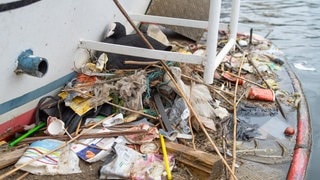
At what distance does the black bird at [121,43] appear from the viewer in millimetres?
4695

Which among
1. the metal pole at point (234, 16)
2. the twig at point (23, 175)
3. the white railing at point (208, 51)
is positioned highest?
the metal pole at point (234, 16)

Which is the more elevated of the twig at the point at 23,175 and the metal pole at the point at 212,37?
the metal pole at the point at 212,37

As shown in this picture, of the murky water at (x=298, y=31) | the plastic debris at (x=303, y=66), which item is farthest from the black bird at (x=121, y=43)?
the plastic debris at (x=303, y=66)

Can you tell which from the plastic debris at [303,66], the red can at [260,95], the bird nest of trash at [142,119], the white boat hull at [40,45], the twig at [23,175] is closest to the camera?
the twig at [23,175]

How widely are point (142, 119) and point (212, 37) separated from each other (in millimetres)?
1052

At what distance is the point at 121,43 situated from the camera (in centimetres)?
494

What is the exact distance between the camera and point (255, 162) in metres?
3.72

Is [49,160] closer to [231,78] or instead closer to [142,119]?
[142,119]

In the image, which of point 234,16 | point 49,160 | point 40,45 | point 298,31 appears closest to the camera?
point 49,160

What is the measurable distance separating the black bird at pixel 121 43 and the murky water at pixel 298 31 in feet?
7.11

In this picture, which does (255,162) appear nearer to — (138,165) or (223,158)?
(223,158)

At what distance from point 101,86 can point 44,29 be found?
0.78 metres

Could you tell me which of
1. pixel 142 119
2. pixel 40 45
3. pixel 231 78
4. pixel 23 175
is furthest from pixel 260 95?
pixel 23 175

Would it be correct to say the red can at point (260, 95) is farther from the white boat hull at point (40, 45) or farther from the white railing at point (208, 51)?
the white boat hull at point (40, 45)
